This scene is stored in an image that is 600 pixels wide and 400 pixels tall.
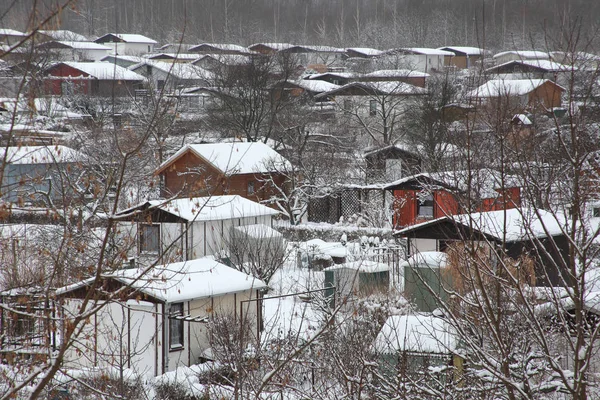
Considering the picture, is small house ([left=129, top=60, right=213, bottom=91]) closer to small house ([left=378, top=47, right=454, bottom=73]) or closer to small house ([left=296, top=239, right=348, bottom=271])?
small house ([left=378, top=47, right=454, bottom=73])

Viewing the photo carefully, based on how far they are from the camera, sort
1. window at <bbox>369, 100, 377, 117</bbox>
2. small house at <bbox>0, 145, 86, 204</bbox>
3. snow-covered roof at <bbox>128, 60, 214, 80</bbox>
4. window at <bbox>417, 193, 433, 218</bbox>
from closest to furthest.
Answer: small house at <bbox>0, 145, 86, 204</bbox>
window at <bbox>417, 193, 433, 218</bbox>
window at <bbox>369, 100, 377, 117</bbox>
snow-covered roof at <bbox>128, 60, 214, 80</bbox>

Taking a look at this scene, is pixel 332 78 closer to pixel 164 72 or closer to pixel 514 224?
pixel 164 72

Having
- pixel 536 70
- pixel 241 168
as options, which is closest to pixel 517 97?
pixel 241 168

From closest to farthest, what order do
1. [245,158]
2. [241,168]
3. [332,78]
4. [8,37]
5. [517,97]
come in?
[8,37], [517,97], [241,168], [245,158], [332,78]

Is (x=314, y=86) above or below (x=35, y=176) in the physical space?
above

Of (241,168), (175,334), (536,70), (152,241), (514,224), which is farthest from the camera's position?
(536,70)

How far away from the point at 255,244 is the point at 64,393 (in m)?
7.21

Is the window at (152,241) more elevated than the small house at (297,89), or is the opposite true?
the small house at (297,89)

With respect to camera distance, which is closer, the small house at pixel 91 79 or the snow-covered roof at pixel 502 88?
the snow-covered roof at pixel 502 88

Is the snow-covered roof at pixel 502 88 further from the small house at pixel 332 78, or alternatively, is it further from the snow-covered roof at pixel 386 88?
the small house at pixel 332 78

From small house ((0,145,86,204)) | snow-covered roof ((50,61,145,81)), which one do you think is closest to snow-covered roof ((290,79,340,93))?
snow-covered roof ((50,61,145,81))

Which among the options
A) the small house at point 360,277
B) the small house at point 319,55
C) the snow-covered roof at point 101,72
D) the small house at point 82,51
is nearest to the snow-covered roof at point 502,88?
the small house at point 360,277

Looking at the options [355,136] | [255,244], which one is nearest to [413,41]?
[355,136]

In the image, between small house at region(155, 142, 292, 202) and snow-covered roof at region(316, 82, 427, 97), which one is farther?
A: snow-covered roof at region(316, 82, 427, 97)
